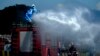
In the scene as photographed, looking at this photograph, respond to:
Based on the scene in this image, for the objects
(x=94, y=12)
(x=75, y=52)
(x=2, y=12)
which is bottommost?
(x=75, y=52)

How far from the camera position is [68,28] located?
17891 millimetres

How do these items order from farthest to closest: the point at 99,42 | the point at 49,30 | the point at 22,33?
the point at 99,42, the point at 49,30, the point at 22,33

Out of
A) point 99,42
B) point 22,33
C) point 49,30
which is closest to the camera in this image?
point 22,33

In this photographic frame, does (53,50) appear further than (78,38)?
No

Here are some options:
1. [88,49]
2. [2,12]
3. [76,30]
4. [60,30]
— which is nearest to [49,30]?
[60,30]

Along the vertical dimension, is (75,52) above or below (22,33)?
below

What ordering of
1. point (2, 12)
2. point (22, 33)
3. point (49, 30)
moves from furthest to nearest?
point (2, 12) < point (49, 30) < point (22, 33)

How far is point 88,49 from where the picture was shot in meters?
18.0

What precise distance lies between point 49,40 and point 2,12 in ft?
63.7

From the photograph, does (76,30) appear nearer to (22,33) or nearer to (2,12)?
(22,33)

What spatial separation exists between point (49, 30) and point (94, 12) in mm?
4078

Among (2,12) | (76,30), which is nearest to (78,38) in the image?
(76,30)

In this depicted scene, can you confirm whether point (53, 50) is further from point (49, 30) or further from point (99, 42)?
point (99, 42)

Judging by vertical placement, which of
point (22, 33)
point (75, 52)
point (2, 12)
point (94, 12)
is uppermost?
point (2, 12)
